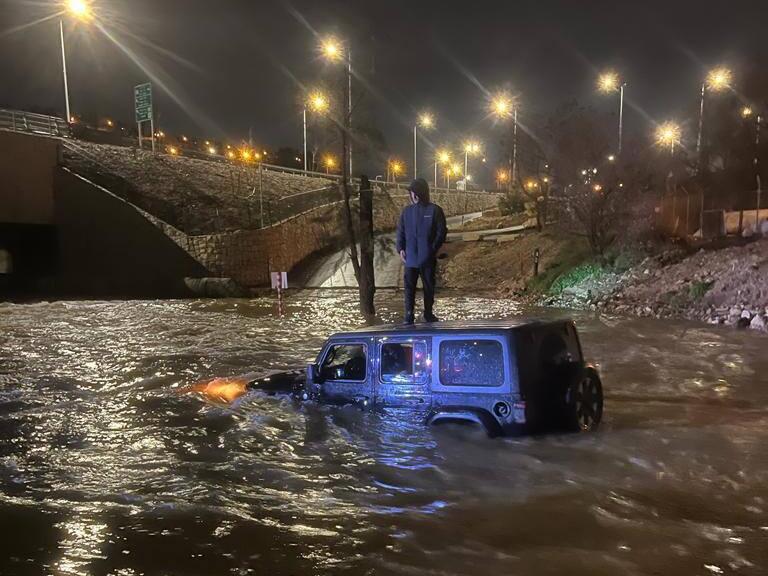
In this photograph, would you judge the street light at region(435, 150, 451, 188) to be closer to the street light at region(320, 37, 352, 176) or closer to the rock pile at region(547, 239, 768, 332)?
the rock pile at region(547, 239, 768, 332)

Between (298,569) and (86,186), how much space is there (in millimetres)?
28956

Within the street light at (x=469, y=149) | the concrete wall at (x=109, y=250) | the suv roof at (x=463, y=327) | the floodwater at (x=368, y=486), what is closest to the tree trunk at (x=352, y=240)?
the floodwater at (x=368, y=486)

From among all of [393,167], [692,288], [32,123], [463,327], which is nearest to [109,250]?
[32,123]

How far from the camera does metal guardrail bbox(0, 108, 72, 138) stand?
28.9 metres

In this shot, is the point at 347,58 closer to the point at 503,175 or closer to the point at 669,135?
the point at 669,135

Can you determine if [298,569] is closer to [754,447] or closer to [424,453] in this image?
[424,453]

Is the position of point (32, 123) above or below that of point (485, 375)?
above

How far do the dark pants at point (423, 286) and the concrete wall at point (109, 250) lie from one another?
1928 cm

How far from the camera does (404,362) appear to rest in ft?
18.5

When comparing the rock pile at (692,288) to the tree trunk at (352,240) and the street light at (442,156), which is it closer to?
the tree trunk at (352,240)

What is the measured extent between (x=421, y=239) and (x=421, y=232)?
97mm

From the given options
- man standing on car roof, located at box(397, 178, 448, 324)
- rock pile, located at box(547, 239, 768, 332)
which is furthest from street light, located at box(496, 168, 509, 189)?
man standing on car roof, located at box(397, 178, 448, 324)

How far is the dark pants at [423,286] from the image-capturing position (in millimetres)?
8164

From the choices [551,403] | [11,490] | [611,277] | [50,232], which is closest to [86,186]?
[50,232]
